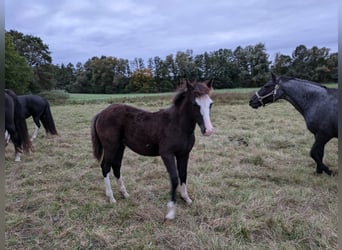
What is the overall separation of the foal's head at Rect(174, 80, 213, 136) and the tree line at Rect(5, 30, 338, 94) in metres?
6.61

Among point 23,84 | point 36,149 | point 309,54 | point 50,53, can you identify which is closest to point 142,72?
point 23,84

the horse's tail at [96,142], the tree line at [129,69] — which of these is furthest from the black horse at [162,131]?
the tree line at [129,69]

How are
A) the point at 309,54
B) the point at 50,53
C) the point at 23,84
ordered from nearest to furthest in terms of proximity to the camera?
the point at 309,54 → the point at 23,84 → the point at 50,53

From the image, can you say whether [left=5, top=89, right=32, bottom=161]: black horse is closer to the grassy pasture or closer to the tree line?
the grassy pasture

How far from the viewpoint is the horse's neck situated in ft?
13.8

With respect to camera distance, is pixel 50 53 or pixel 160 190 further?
pixel 50 53

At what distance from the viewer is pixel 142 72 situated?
2497 cm

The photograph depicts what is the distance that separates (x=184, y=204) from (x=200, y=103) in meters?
1.31

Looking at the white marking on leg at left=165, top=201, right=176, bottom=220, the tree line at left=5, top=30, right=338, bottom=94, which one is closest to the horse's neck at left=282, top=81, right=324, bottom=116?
the white marking on leg at left=165, top=201, right=176, bottom=220

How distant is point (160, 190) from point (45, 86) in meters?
33.1

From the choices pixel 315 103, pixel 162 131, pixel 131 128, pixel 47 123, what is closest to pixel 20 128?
pixel 47 123

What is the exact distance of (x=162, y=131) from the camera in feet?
9.92

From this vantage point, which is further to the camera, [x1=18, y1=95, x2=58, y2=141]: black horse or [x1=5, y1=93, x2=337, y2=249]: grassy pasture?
[x1=18, y1=95, x2=58, y2=141]: black horse

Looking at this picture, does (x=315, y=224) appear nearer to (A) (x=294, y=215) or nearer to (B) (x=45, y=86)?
(A) (x=294, y=215)
